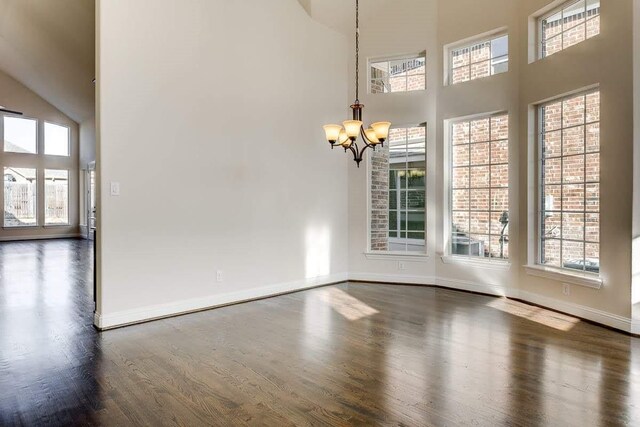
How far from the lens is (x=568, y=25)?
437cm

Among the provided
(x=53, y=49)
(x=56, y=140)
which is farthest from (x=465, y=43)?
(x=56, y=140)

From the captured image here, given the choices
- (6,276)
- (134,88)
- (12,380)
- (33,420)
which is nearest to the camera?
(33,420)

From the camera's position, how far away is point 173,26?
4.26 m

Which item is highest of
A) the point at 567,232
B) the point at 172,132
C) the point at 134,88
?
the point at 134,88

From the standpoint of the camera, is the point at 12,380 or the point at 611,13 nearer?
the point at 12,380

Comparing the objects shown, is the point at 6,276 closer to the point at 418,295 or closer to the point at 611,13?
the point at 418,295

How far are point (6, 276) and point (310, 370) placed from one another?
19.5ft

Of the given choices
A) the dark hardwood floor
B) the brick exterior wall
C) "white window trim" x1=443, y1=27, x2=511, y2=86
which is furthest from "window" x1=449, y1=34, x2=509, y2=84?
the dark hardwood floor

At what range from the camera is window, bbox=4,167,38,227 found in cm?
1176

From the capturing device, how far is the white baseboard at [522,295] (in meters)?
3.80

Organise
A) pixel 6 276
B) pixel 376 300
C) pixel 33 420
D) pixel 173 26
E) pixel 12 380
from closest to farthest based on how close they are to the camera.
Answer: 1. pixel 33 420
2. pixel 12 380
3. pixel 173 26
4. pixel 376 300
5. pixel 6 276

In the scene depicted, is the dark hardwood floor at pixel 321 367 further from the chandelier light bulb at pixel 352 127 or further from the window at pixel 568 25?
the window at pixel 568 25

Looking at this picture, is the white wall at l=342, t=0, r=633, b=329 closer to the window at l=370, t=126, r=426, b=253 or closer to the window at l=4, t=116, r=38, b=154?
the window at l=370, t=126, r=426, b=253

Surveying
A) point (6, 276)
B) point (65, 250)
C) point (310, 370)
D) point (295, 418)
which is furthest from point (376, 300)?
point (65, 250)
